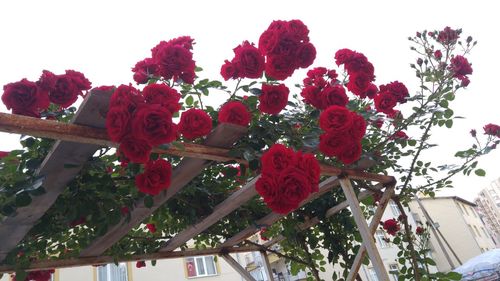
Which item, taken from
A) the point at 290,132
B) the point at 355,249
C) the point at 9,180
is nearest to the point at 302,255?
the point at 355,249

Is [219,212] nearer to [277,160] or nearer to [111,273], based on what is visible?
[277,160]

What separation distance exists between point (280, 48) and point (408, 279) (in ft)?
7.27

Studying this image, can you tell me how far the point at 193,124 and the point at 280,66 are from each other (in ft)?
1.57

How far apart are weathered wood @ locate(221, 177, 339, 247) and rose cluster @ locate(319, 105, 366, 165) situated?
2.30ft

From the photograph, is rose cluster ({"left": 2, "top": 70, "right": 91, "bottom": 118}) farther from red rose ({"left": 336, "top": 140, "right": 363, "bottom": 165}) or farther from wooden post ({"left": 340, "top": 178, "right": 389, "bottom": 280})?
wooden post ({"left": 340, "top": 178, "right": 389, "bottom": 280})

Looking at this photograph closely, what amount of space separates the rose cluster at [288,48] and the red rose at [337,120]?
27 centimetres

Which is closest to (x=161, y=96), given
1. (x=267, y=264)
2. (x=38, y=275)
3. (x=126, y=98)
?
(x=126, y=98)

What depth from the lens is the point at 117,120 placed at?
104cm

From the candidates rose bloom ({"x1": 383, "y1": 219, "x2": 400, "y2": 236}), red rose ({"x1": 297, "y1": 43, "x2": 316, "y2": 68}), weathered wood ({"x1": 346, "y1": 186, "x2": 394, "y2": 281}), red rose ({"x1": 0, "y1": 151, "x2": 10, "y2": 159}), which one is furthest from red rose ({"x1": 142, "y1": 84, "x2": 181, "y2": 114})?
rose bloom ({"x1": 383, "y1": 219, "x2": 400, "y2": 236})

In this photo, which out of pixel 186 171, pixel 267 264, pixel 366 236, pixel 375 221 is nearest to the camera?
pixel 186 171

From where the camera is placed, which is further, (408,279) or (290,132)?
(408,279)

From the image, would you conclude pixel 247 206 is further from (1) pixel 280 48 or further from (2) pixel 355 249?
(1) pixel 280 48

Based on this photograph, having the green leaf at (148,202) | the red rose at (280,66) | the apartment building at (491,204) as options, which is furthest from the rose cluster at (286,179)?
the apartment building at (491,204)

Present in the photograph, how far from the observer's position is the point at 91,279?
479 inches
